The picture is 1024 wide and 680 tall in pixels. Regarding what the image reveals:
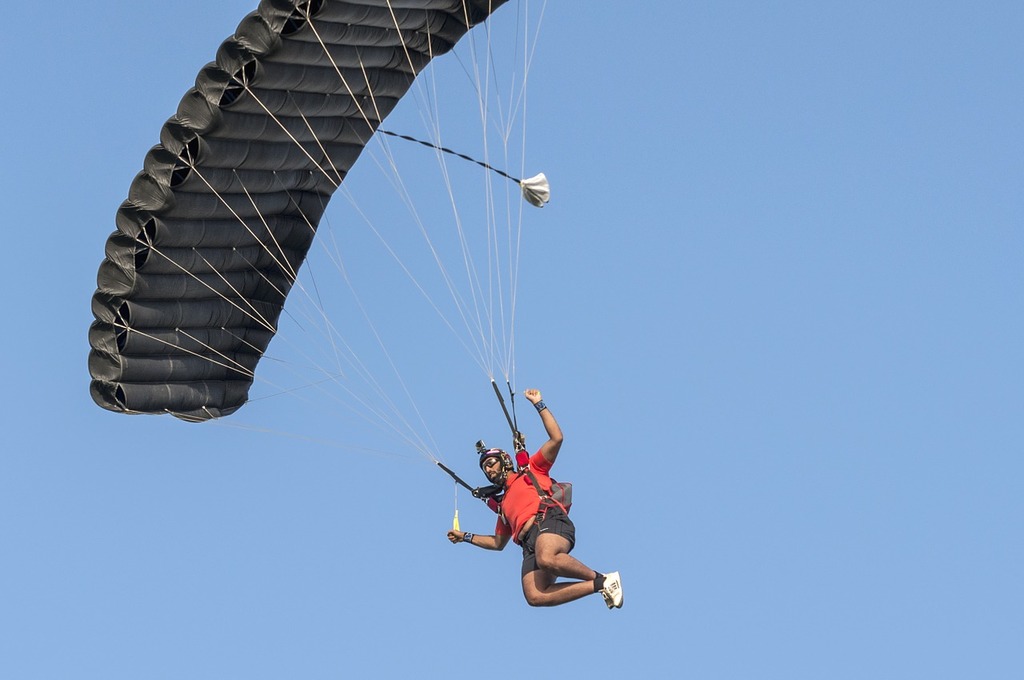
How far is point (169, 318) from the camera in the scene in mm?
19859

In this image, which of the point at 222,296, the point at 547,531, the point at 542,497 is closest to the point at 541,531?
the point at 547,531

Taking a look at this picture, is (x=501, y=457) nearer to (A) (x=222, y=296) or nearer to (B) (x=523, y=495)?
(B) (x=523, y=495)

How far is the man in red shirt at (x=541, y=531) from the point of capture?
1752 cm

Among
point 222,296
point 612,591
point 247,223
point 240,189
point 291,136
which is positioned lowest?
point 612,591

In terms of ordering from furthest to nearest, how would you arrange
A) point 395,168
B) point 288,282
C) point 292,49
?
point 288,282 < point 395,168 < point 292,49

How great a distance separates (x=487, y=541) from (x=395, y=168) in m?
3.68

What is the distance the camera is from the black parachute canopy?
18297mm

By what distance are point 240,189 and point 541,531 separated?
4.43 meters

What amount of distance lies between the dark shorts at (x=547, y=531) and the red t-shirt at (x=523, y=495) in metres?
0.13

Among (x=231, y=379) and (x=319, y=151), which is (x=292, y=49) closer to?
(x=319, y=151)

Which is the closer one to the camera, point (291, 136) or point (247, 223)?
point (291, 136)

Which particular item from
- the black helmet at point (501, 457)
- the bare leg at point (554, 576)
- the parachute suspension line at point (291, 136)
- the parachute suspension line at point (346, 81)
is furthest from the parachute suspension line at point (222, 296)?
the bare leg at point (554, 576)

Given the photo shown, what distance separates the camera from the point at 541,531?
58.5 ft

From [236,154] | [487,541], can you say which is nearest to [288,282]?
[236,154]
